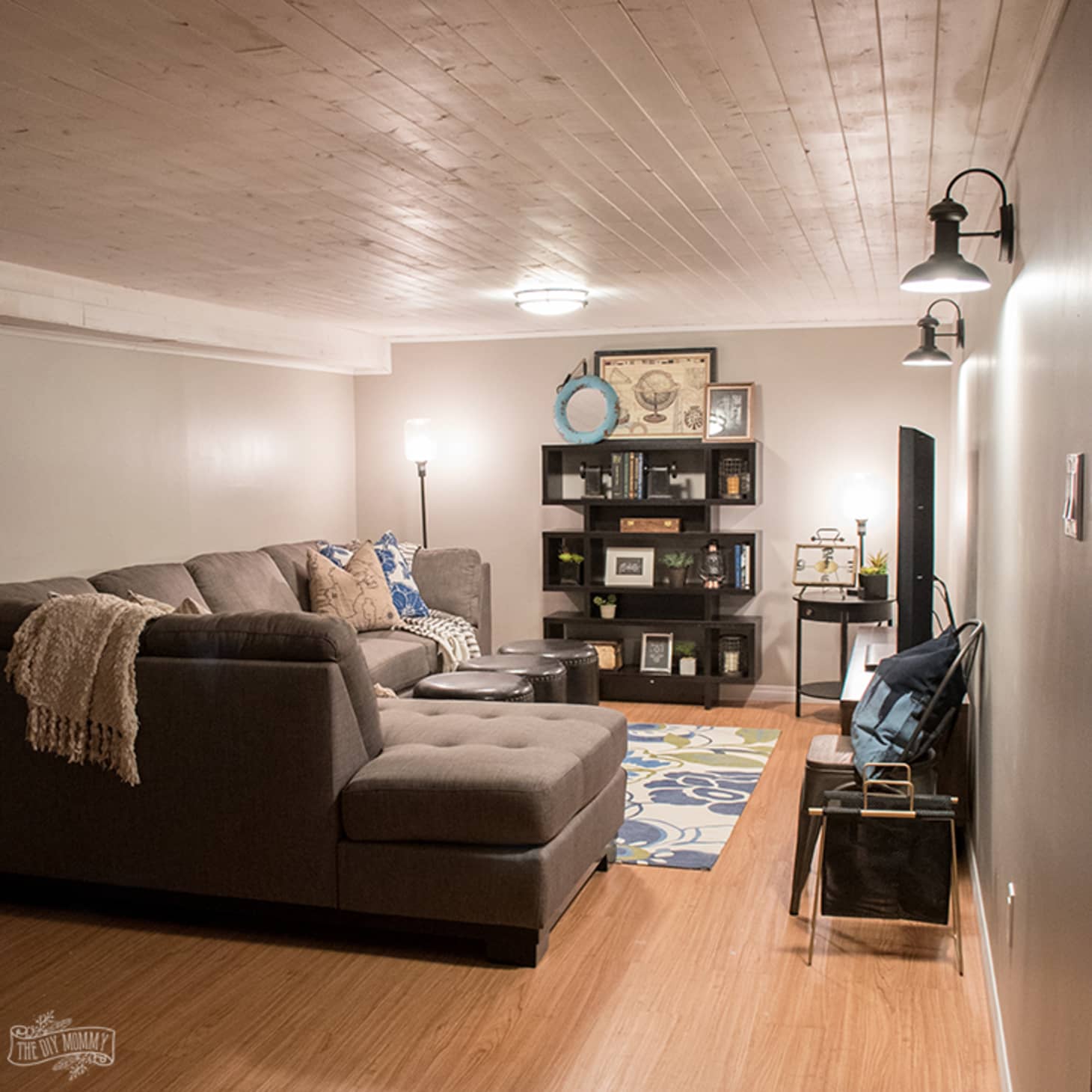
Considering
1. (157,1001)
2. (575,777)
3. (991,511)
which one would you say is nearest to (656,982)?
(575,777)

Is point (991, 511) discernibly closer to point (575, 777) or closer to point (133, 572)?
point (575, 777)

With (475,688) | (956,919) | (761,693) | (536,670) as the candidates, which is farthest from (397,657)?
(956,919)

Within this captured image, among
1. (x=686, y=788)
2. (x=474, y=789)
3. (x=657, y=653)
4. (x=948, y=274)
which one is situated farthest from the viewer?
(x=657, y=653)

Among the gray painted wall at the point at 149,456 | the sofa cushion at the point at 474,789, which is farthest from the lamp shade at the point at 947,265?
the gray painted wall at the point at 149,456

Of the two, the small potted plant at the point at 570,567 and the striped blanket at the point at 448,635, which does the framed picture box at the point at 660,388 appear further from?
the striped blanket at the point at 448,635

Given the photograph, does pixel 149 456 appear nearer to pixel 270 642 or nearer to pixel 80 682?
pixel 80 682

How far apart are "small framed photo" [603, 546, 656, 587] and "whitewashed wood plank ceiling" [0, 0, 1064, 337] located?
2642mm

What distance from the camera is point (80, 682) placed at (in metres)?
3.51

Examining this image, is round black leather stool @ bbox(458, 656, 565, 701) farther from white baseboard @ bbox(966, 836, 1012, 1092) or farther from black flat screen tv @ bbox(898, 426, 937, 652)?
white baseboard @ bbox(966, 836, 1012, 1092)

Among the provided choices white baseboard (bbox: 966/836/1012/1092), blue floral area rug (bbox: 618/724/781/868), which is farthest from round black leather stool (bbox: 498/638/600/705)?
white baseboard (bbox: 966/836/1012/1092)

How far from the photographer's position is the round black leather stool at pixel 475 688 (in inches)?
195

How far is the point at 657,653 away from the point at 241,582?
102 inches

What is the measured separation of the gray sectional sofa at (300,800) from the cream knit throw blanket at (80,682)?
0.17ft

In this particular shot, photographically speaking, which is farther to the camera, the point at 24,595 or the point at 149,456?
the point at 149,456
